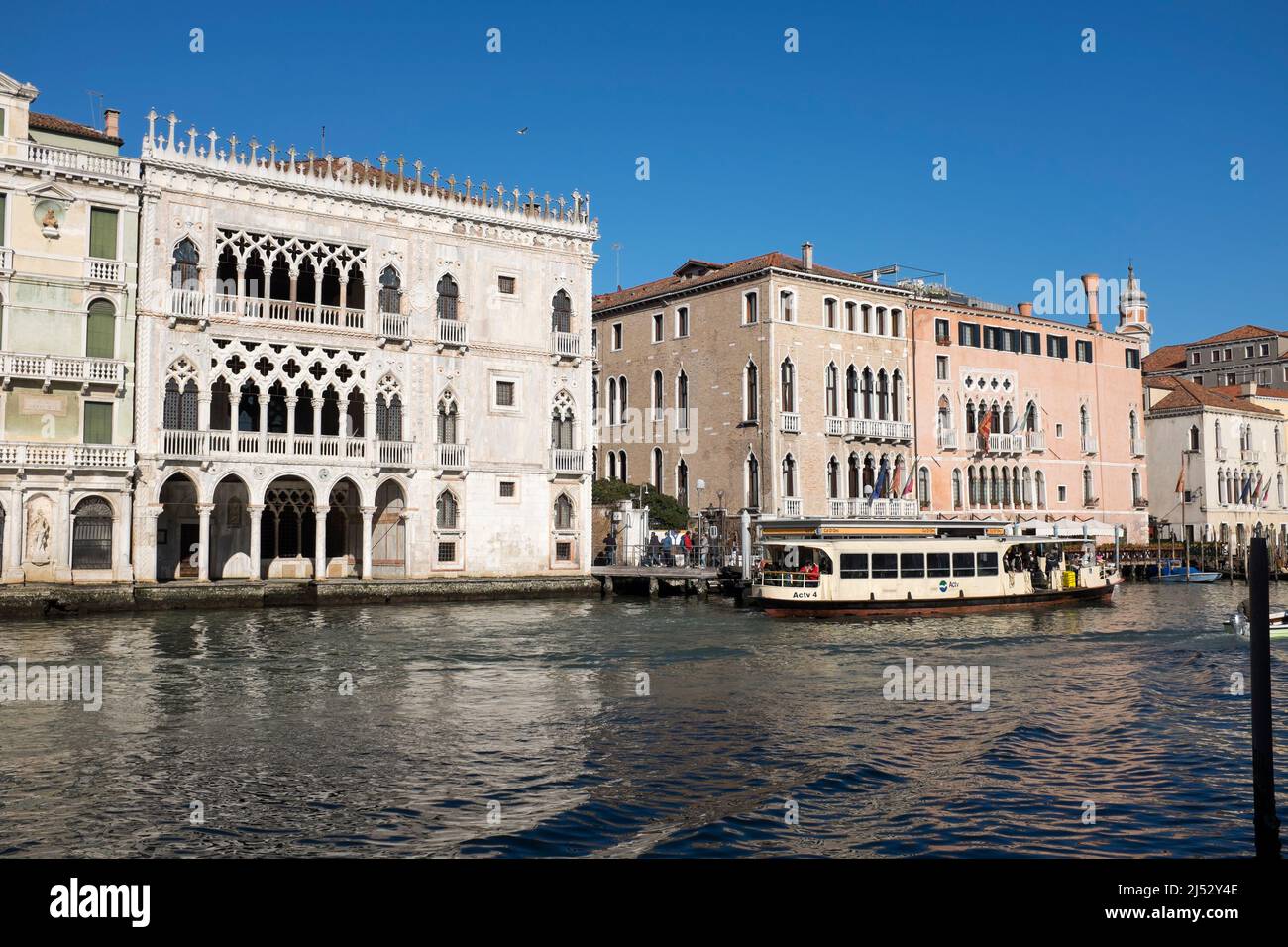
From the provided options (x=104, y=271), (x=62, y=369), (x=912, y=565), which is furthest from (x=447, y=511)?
(x=912, y=565)

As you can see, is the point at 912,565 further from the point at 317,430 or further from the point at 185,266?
the point at 185,266

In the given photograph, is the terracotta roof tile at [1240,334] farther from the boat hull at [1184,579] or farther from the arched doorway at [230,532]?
the arched doorway at [230,532]

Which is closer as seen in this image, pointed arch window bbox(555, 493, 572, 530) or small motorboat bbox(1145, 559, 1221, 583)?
pointed arch window bbox(555, 493, 572, 530)

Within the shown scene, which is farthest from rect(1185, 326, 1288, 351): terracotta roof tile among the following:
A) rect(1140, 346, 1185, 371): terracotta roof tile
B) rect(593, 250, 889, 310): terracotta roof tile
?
rect(593, 250, 889, 310): terracotta roof tile

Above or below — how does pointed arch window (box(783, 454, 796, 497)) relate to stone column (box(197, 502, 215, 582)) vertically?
above

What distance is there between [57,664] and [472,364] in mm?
17618

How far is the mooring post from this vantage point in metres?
7.52

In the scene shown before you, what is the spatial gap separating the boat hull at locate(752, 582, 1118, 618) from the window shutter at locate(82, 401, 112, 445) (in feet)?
55.2

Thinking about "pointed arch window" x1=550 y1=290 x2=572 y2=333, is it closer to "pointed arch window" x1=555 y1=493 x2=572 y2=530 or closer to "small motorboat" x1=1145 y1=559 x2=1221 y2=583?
"pointed arch window" x1=555 y1=493 x2=572 y2=530

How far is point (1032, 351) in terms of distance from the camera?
4894 centimetres

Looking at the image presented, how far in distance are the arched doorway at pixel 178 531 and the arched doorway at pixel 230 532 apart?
476 mm
